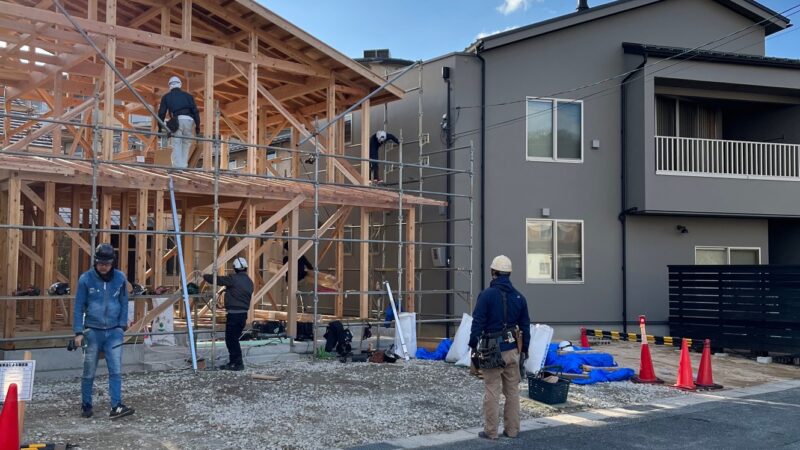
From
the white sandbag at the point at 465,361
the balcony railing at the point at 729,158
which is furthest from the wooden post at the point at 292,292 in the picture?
the balcony railing at the point at 729,158

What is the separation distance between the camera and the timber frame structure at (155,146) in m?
10.4

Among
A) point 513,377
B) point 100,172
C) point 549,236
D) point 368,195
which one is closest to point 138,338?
point 100,172

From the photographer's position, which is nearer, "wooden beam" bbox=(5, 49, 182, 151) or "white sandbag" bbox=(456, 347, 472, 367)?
"wooden beam" bbox=(5, 49, 182, 151)

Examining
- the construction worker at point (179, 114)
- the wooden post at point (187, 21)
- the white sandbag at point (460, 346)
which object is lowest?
the white sandbag at point (460, 346)

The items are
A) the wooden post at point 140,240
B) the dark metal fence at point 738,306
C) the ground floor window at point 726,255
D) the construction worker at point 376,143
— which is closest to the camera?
the wooden post at point 140,240

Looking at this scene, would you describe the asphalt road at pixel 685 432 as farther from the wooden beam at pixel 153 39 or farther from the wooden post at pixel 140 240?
the wooden beam at pixel 153 39

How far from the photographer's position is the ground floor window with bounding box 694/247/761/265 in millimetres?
16969

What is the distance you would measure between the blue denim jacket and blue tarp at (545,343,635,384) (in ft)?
20.7

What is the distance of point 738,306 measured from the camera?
1391cm

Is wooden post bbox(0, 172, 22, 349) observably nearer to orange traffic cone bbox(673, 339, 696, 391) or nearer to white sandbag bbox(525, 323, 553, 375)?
white sandbag bbox(525, 323, 553, 375)

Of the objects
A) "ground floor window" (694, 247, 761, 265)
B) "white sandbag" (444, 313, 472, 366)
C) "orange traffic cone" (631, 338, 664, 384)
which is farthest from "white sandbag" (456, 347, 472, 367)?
"ground floor window" (694, 247, 761, 265)

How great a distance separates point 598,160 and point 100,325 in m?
11.9

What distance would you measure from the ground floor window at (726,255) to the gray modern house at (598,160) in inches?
1.3

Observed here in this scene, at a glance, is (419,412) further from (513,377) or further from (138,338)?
(138,338)
